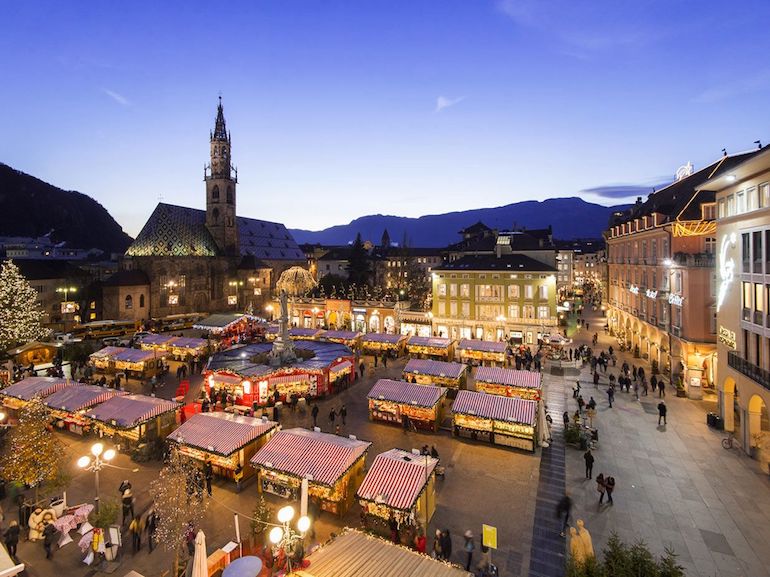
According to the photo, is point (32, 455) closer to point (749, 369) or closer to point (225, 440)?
point (225, 440)

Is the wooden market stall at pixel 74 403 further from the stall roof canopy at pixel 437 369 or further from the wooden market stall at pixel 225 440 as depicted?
the stall roof canopy at pixel 437 369

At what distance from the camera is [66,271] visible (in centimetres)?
6294

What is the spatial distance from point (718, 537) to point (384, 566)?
12148 millimetres

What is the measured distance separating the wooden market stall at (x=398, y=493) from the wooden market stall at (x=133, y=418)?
12503mm

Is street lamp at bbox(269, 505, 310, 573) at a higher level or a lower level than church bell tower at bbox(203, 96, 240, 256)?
lower

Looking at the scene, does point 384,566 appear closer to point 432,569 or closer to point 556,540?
point 432,569

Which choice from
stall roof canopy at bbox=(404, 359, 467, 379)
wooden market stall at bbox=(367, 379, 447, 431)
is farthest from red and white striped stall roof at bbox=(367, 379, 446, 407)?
stall roof canopy at bbox=(404, 359, 467, 379)

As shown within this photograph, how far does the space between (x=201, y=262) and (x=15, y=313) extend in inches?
1371

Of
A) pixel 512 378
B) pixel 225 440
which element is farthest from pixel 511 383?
pixel 225 440

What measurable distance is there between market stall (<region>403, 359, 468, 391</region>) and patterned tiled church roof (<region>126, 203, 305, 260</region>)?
188 feet

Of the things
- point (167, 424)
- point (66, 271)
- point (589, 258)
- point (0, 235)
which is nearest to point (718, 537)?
point (167, 424)

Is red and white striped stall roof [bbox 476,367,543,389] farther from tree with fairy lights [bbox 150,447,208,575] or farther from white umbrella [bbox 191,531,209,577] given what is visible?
white umbrella [bbox 191,531,209,577]

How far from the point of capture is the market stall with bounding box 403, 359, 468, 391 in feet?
89.0

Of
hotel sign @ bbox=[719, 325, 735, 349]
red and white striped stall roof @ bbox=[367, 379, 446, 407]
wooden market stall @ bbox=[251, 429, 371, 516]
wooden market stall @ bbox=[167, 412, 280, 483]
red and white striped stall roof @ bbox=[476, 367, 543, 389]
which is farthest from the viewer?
red and white striped stall roof @ bbox=[476, 367, 543, 389]
